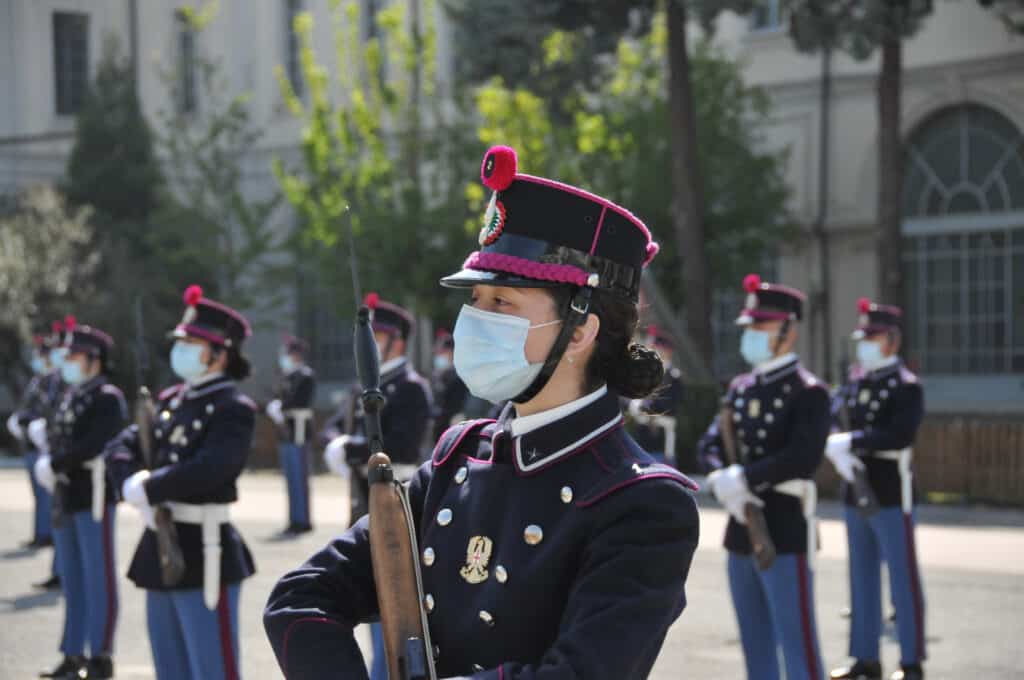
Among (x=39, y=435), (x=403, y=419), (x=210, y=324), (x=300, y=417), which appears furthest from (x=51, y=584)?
(x=210, y=324)

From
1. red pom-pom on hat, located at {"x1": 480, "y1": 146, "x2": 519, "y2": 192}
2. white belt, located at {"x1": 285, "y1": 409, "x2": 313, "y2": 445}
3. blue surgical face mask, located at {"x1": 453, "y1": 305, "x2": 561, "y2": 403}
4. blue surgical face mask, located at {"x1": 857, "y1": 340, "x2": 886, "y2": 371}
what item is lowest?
white belt, located at {"x1": 285, "y1": 409, "x2": 313, "y2": 445}

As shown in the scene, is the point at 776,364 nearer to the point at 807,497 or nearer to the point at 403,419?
the point at 807,497

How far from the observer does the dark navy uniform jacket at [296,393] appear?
56.3 ft

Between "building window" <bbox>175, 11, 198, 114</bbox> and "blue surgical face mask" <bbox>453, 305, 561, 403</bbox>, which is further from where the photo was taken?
"building window" <bbox>175, 11, 198, 114</bbox>

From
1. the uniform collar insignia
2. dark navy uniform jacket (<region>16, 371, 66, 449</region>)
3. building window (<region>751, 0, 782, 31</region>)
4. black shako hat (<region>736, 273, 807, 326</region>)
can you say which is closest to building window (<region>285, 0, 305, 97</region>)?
building window (<region>751, 0, 782, 31</region>)

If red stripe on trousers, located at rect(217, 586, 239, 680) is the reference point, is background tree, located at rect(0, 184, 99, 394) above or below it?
above

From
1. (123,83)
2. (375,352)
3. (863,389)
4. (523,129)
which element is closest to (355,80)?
(523,129)

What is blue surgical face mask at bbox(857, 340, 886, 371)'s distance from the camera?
30.6ft

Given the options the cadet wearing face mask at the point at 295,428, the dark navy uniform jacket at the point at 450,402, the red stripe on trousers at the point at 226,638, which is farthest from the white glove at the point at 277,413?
the red stripe on trousers at the point at 226,638

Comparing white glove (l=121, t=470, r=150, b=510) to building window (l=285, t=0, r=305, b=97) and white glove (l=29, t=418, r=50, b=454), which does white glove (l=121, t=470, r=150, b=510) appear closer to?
white glove (l=29, t=418, r=50, b=454)

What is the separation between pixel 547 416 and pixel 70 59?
3665 cm

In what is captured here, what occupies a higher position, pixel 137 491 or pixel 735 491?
pixel 137 491

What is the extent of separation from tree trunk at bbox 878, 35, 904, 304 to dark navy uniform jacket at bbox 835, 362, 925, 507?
510 inches

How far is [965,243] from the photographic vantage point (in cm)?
2517
